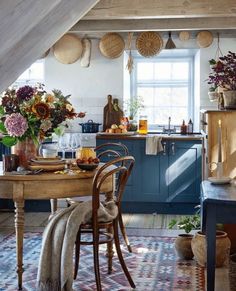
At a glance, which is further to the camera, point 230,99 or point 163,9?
point 163,9

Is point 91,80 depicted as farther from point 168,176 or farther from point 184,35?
point 168,176

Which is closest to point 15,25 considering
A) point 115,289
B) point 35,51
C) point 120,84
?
point 115,289

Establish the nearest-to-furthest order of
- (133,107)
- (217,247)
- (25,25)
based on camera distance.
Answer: (25,25)
(217,247)
(133,107)

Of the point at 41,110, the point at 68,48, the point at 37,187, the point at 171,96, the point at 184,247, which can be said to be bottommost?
the point at 184,247

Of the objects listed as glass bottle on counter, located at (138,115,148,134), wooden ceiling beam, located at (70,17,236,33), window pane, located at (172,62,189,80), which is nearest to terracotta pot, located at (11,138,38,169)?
wooden ceiling beam, located at (70,17,236,33)

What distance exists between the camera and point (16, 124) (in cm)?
374

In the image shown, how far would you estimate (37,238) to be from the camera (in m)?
5.11

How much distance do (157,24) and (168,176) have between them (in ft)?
6.07

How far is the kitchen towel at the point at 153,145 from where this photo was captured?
6.40m

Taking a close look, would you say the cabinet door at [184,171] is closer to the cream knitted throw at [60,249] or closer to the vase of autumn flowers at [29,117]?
the vase of autumn flowers at [29,117]

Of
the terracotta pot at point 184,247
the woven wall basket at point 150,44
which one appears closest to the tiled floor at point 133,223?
the terracotta pot at point 184,247

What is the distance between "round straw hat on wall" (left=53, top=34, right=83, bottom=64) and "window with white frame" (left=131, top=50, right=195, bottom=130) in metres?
0.86

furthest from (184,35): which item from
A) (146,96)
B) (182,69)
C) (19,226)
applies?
(19,226)

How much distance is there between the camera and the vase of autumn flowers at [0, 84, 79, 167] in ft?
12.4
